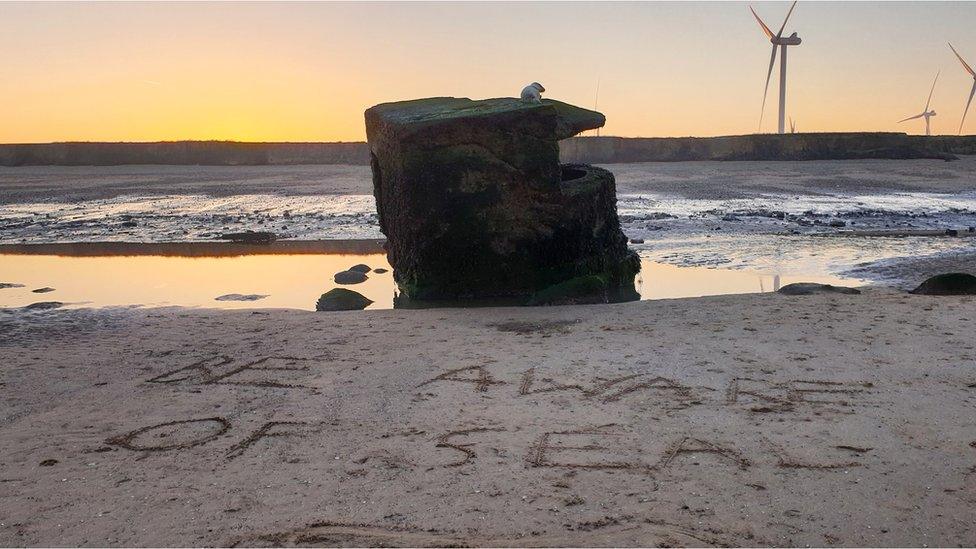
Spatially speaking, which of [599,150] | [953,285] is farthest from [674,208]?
[599,150]

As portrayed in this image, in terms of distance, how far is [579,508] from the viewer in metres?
3.01

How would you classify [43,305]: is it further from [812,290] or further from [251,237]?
[812,290]

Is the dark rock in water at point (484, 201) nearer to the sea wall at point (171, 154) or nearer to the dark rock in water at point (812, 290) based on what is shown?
the dark rock in water at point (812, 290)

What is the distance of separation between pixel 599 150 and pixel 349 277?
27.3 meters

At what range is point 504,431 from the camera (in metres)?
3.78

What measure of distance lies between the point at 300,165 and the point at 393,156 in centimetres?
2924

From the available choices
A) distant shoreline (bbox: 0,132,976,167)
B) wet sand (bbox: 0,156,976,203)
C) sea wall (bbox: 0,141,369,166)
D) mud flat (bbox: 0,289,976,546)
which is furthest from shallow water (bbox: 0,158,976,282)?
sea wall (bbox: 0,141,369,166)

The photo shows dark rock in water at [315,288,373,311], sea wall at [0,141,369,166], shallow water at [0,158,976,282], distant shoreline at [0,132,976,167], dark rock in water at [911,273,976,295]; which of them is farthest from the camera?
sea wall at [0,141,369,166]

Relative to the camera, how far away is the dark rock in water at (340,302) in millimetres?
7047

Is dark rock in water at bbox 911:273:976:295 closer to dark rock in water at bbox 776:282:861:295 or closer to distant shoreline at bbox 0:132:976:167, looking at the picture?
dark rock in water at bbox 776:282:861:295

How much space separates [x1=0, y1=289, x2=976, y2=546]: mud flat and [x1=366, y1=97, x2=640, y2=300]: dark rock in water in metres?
1.05

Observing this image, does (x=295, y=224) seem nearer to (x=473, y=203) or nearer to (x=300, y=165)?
(x=473, y=203)

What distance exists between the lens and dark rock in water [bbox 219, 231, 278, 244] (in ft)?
39.9

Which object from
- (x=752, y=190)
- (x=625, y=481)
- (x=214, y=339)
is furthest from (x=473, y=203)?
(x=752, y=190)
